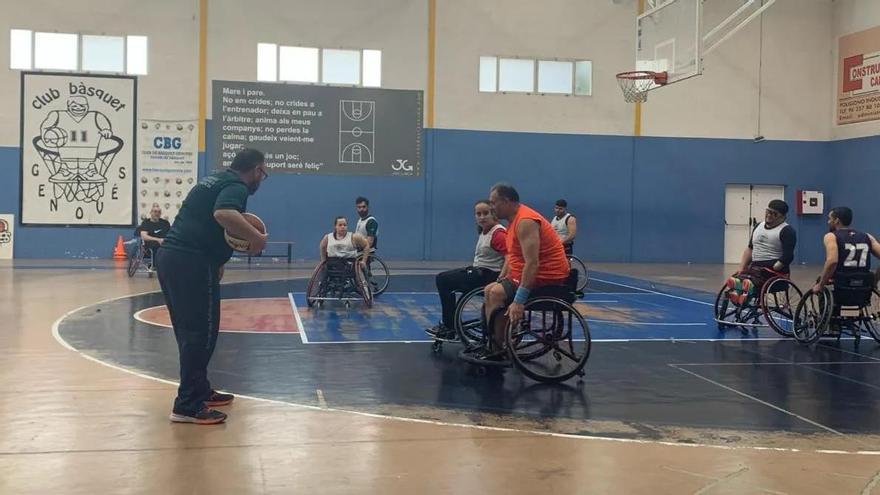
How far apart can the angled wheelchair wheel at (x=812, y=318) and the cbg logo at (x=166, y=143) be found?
1523 centimetres

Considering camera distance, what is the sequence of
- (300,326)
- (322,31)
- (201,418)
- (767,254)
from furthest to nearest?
1. (322,31)
2. (300,326)
3. (767,254)
4. (201,418)

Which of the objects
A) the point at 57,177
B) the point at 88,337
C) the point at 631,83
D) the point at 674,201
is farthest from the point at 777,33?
the point at 88,337

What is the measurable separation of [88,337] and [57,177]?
41.7 feet

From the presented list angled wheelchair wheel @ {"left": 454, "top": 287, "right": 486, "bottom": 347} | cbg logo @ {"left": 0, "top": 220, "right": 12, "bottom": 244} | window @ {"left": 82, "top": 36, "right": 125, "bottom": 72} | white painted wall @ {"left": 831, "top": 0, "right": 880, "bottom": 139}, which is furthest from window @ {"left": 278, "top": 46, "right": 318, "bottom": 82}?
angled wheelchair wheel @ {"left": 454, "top": 287, "right": 486, "bottom": 347}

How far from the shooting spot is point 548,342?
247 inches

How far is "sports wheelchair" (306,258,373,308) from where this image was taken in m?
10.4

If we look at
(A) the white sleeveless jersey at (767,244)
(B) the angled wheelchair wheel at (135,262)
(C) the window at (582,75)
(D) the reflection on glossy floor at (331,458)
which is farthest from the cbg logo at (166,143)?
(D) the reflection on glossy floor at (331,458)

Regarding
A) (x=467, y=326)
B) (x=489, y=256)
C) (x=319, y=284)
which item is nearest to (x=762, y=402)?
(x=467, y=326)

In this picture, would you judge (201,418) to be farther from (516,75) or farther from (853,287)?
(516,75)

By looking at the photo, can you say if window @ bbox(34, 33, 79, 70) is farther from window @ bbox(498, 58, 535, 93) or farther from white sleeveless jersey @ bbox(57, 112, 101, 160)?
window @ bbox(498, 58, 535, 93)

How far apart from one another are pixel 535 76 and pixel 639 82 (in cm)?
396

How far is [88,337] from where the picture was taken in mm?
7871

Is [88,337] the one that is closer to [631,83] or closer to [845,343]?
[845,343]

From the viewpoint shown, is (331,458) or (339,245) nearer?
(331,458)
